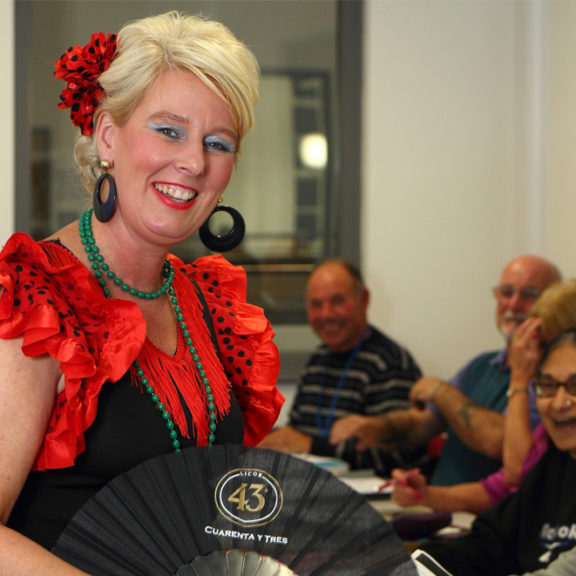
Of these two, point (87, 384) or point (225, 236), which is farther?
point (225, 236)

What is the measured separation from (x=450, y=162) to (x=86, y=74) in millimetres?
3168

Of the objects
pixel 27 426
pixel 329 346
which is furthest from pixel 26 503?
pixel 329 346

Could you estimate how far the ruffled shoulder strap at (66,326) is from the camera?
3.45ft

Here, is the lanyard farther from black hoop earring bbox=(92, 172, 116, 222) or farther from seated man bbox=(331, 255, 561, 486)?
black hoop earring bbox=(92, 172, 116, 222)

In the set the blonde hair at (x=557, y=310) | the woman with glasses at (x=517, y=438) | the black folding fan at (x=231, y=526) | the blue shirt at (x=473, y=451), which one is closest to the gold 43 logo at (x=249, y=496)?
the black folding fan at (x=231, y=526)

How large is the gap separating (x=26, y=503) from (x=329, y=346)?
2.54 meters

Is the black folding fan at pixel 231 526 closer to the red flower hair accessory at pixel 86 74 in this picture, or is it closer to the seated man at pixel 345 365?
the red flower hair accessory at pixel 86 74

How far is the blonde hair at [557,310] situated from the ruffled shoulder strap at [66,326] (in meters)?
1.59

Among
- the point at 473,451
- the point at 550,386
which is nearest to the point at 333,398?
the point at 473,451

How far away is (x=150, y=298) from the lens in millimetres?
1320

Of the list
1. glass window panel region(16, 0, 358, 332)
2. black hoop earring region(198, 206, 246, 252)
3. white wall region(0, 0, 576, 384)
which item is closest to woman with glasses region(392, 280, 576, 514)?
black hoop earring region(198, 206, 246, 252)

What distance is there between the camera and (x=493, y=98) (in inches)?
168

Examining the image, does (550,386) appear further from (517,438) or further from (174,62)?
(174,62)

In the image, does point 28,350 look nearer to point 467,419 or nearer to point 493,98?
point 467,419
